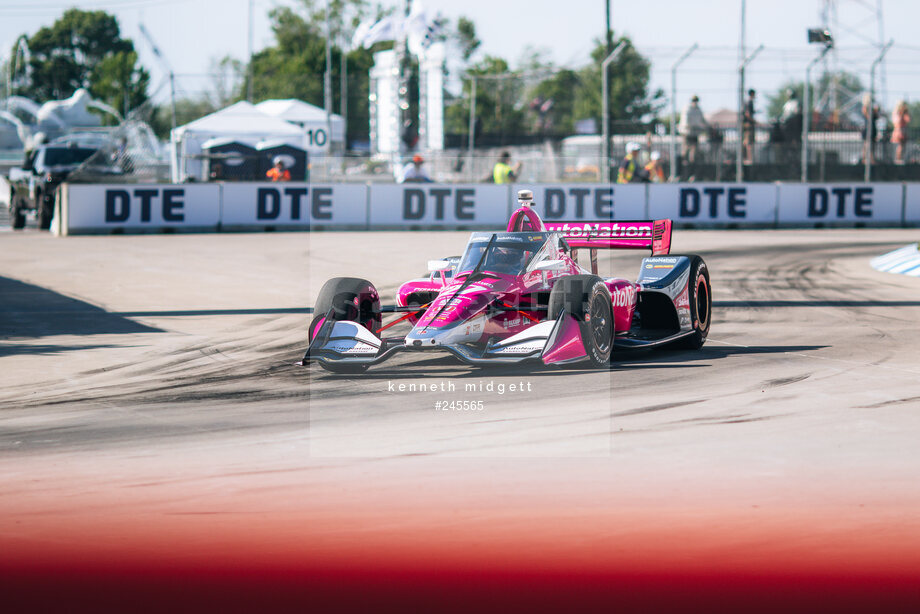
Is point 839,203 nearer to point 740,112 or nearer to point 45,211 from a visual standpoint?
point 740,112

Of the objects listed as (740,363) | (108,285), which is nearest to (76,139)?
(108,285)

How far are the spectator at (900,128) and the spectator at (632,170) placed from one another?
→ 22.5 ft

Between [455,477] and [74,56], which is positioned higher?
[74,56]

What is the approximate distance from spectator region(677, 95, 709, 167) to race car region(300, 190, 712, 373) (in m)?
20.8

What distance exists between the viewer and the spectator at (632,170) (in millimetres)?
28031

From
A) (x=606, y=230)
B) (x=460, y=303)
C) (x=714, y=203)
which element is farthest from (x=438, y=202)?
(x=460, y=303)

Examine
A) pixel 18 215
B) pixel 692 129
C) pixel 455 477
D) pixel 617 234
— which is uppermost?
pixel 692 129

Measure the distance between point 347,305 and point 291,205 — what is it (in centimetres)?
1896

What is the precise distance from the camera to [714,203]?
29234 mm

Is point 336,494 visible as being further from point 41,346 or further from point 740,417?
point 41,346

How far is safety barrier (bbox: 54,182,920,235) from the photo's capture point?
2658 cm

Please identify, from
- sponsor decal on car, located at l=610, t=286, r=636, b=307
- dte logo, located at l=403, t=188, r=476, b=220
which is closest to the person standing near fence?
dte logo, located at l=403, t=188, r=476, b=220

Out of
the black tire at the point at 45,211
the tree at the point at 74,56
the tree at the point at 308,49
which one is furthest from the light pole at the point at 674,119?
the tree at the point at 74,56

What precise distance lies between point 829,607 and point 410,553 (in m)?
1.77
